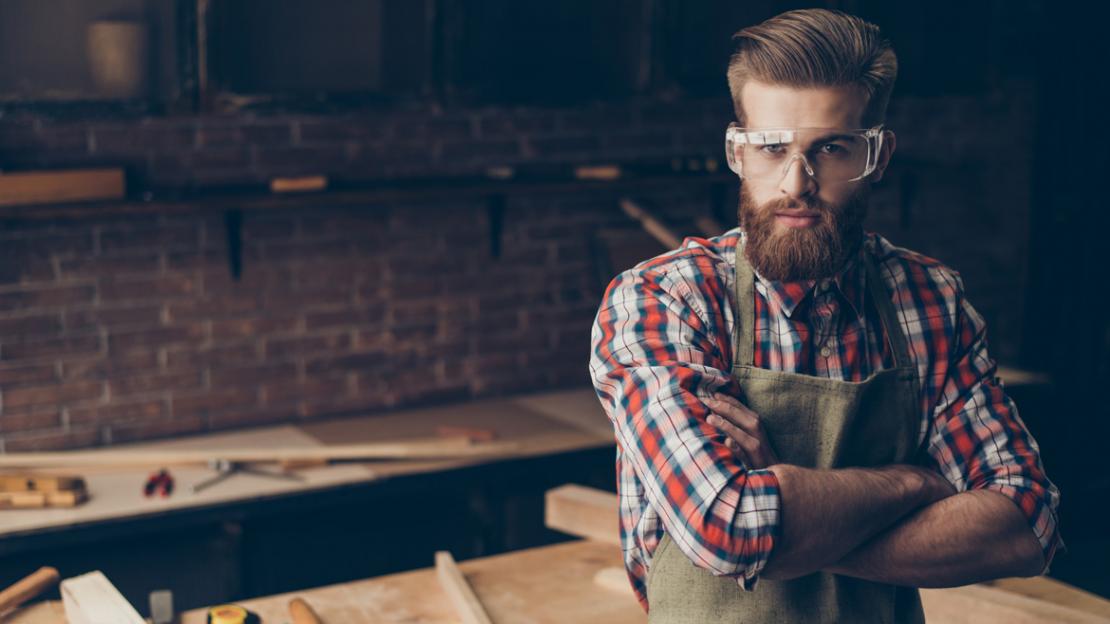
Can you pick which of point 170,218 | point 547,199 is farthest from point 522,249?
point 170,218

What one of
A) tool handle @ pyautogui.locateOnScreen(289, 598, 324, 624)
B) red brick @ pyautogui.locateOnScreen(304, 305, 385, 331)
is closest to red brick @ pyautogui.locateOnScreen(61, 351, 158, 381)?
red brick @ pyautogui.locateOnScreen(304, 305, 385, 331)

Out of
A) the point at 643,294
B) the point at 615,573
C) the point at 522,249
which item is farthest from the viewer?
the point at 522,249

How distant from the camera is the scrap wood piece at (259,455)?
3424 mm

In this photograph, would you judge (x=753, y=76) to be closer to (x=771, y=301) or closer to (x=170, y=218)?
(x=771, y=301)

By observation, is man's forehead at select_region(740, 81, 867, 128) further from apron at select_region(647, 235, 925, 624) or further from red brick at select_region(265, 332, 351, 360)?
red brick at select_region(265, 332, 351, 360)

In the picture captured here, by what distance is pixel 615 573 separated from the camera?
2285 millimetres

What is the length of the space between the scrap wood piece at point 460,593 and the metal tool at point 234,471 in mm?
1194

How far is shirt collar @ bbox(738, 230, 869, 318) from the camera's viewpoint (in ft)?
5.72

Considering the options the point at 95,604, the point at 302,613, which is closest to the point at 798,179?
the point at 302,613

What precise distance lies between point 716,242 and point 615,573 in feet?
2.35

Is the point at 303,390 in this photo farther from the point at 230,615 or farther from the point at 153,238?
the point at 230,615

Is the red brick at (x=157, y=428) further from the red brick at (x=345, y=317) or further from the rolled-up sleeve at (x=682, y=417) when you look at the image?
the rolled-up sleeve at (x=682, y=417)

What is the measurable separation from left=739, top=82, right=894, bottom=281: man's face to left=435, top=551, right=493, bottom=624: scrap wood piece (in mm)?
752

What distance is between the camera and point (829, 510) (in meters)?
1.62
